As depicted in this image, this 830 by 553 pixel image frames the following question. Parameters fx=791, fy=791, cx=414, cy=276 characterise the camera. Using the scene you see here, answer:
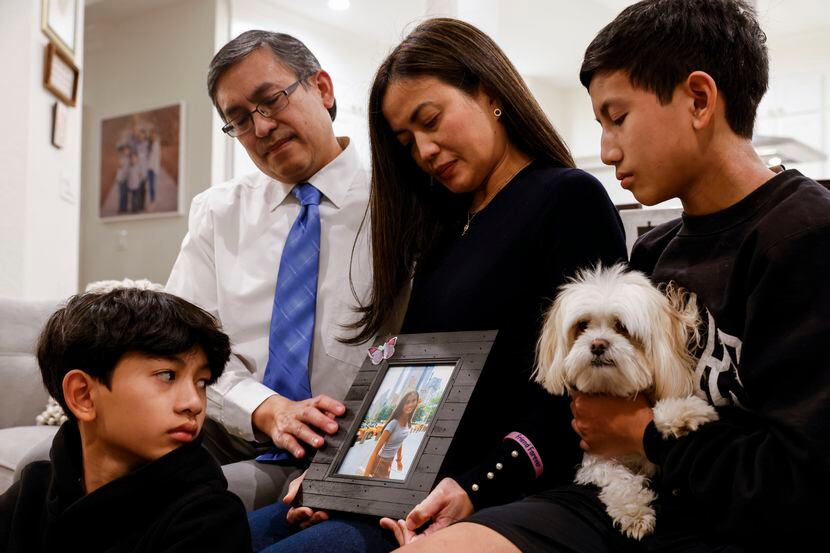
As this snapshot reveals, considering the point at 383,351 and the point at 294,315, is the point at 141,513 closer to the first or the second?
the point at 383,351

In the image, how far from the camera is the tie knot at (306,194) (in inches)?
75.5

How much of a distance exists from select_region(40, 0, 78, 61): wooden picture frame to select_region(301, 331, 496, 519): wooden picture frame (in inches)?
138

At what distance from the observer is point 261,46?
6.27 feet

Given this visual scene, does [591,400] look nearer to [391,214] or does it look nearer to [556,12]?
[391,214]

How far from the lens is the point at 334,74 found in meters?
6.63

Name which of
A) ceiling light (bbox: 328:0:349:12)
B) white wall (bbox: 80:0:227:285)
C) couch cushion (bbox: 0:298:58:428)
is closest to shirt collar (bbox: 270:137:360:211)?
couch cushion (bbox: 0:298:58:428)

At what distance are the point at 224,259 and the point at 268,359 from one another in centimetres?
30

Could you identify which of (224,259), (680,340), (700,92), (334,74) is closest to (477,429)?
(680,340)

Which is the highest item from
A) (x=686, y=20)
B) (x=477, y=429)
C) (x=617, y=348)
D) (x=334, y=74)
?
(x=334, y=74)

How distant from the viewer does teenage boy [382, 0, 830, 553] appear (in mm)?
960

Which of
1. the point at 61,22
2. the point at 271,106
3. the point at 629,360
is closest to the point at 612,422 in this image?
the point at 629,360

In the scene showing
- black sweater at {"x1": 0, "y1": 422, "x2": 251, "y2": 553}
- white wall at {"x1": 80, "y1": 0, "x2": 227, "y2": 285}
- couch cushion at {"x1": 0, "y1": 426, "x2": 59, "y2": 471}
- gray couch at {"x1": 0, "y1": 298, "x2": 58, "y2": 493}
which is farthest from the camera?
white wall at {"x1": 80, "y1": 0, "x2": 227, "y2": 285}

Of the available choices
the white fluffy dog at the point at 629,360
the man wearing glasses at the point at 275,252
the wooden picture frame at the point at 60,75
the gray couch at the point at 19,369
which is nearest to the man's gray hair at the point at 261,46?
the man wearing glasses at the point at 275,252

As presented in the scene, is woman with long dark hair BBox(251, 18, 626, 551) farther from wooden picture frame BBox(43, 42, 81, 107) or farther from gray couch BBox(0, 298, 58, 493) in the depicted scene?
wooden picture frame BBox(43, 42, 81, 107)
